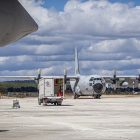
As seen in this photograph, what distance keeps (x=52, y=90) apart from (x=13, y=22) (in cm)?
3045

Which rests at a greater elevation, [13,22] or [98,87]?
[98,87]

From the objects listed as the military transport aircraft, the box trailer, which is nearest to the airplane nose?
the military transport aircraft

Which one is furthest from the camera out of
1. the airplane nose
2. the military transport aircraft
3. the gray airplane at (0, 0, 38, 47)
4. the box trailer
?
the military transport aircraft

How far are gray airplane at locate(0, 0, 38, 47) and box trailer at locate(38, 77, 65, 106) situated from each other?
29.1 metres

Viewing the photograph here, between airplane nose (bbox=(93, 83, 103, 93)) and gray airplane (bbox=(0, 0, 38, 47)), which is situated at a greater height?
airplane nose (bbox=(93, 83, 103, 93))

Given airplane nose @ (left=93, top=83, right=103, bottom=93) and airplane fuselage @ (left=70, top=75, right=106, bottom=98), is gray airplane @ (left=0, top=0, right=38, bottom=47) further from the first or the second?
airplane fuselage @ (left=70, top=75, right=106, bottom=98)

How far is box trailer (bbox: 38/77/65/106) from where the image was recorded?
37.5 meters

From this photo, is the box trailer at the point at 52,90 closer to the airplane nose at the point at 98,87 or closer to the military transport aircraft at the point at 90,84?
the airplane nose at the point at 98,87

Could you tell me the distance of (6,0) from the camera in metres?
7.53

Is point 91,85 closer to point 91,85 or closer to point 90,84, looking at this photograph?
point 91,85

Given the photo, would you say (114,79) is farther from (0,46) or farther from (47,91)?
(0,46)

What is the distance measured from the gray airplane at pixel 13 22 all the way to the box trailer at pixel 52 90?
95.3ft

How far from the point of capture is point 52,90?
38062mm

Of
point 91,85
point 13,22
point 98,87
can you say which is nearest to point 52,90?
point 98,87
